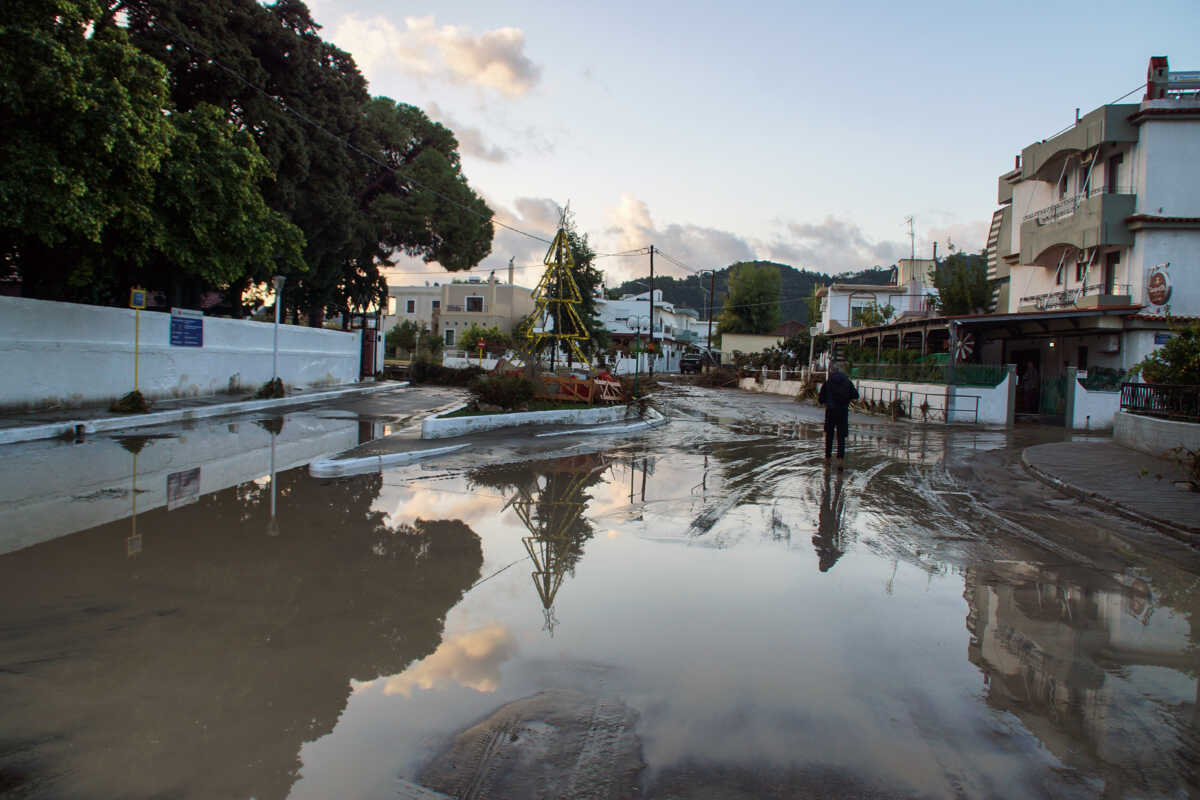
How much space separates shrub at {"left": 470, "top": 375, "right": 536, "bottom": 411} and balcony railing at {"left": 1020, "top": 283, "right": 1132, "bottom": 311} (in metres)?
21.0

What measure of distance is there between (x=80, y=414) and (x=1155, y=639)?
64.6 ft

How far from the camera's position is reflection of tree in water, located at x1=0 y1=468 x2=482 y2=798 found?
10.7ft

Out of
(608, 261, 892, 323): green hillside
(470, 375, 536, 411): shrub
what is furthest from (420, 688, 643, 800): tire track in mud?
(608, 261, 892, 323): green hillside

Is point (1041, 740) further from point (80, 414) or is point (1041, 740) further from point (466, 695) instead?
point (80, 414)

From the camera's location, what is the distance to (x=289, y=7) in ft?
87.7

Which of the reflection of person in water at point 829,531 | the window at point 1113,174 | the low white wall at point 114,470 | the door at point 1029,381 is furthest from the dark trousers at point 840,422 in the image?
the window at point 1113,174

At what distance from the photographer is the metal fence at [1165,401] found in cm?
1591

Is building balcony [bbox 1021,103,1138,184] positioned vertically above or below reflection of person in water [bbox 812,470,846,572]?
above

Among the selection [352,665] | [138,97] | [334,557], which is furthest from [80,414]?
[352,665]

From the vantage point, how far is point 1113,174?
89.5 ft

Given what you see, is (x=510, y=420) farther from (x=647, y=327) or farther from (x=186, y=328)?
(x=647, y=327)

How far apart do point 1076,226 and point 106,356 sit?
31.7 m

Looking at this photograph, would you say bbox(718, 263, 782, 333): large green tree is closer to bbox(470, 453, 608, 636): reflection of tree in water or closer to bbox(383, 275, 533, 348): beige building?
bbox(383, 275, 533, 348): beige building

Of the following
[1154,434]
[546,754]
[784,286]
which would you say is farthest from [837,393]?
[784,286]
